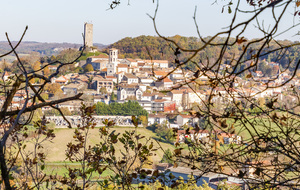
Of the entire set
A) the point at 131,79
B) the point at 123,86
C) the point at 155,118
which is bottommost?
the point at 155,118

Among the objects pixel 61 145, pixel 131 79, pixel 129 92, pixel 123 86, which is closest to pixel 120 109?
pixel 129 92

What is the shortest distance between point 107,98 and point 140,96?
9.29 feet

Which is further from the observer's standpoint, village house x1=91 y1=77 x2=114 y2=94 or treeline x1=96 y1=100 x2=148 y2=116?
village house x1=91 y1=77 x2=114 y2=94

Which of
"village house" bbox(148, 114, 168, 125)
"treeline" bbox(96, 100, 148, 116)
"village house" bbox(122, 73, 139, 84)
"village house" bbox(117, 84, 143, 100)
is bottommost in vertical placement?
"village house" bbox(148, 114, 168, 125)

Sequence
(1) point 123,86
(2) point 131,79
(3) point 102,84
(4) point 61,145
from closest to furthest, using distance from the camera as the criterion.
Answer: (4) point 61,145 → (1) point 123,86 → (3) point 102,84 → (2) point 131,79

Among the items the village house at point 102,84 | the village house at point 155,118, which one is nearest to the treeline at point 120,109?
the village house at point 155,118

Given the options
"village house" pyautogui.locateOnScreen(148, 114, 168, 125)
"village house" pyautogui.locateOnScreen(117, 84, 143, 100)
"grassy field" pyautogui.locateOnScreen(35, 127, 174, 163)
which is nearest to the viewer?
"grassy field" pyautogui.locateOnScreen(35, 127, 174, 163)

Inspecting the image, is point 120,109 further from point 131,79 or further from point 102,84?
point 131,79

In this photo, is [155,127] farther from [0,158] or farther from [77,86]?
[0,158]

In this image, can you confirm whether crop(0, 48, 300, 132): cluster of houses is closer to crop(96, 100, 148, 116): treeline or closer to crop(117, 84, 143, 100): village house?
crop(117, 84, 143, 100): village house

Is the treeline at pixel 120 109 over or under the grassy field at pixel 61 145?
over

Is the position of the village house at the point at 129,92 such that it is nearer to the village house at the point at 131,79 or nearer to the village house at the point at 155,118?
the village house at the point at 131,79

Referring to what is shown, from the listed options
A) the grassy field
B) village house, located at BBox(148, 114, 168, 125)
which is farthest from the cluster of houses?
the grassy field

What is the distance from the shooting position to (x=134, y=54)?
46500 mm
